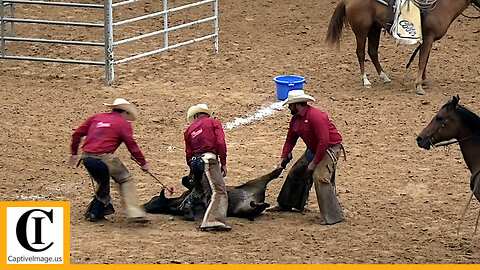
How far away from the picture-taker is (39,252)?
8023 mm

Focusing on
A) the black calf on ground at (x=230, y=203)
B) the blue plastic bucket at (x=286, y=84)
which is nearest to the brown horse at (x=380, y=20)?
the blue plastic bucket at (x=286, y=84)

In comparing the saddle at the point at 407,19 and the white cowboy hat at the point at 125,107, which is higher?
the saddle at the point at 407,19

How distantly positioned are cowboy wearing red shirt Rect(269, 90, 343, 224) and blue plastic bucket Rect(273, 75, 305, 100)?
3.96 metres

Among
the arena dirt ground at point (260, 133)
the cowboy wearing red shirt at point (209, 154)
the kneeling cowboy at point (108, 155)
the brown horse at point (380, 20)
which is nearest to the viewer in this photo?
the arena dirt ground at point (260, 133)

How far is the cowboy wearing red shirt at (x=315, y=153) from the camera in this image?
941 centimetres

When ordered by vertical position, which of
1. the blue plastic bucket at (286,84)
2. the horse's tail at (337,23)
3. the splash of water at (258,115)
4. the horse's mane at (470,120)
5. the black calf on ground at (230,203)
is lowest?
the black calf on ground at (230,203)

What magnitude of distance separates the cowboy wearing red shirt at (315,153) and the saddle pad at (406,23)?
4.71 m

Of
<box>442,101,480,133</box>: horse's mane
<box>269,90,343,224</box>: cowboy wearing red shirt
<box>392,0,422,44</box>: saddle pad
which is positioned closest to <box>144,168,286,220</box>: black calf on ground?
<box>269,90,343,224</box>: cowboy wearing red shirt

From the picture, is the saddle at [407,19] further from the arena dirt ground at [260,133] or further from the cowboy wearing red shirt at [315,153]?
the cowboy wearing red shirt at [315,153]

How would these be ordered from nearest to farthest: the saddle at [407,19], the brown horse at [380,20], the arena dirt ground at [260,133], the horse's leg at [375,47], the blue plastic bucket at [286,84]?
1. the arena dirt ground at [260,133]
2. the blue plastic bucket at [286,84]
3. the saddle at [407,19]
4. the brown horse at [380,20]
5. the horse's leg at [375,47]

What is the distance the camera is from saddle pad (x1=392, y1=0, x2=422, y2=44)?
14.0 m

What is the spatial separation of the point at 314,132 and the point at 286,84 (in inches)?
172

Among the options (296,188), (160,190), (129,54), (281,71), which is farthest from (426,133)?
(129,54)

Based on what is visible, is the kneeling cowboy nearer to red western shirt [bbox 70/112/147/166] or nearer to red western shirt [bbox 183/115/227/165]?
red western shirt [bbox 70/112/147/166]
